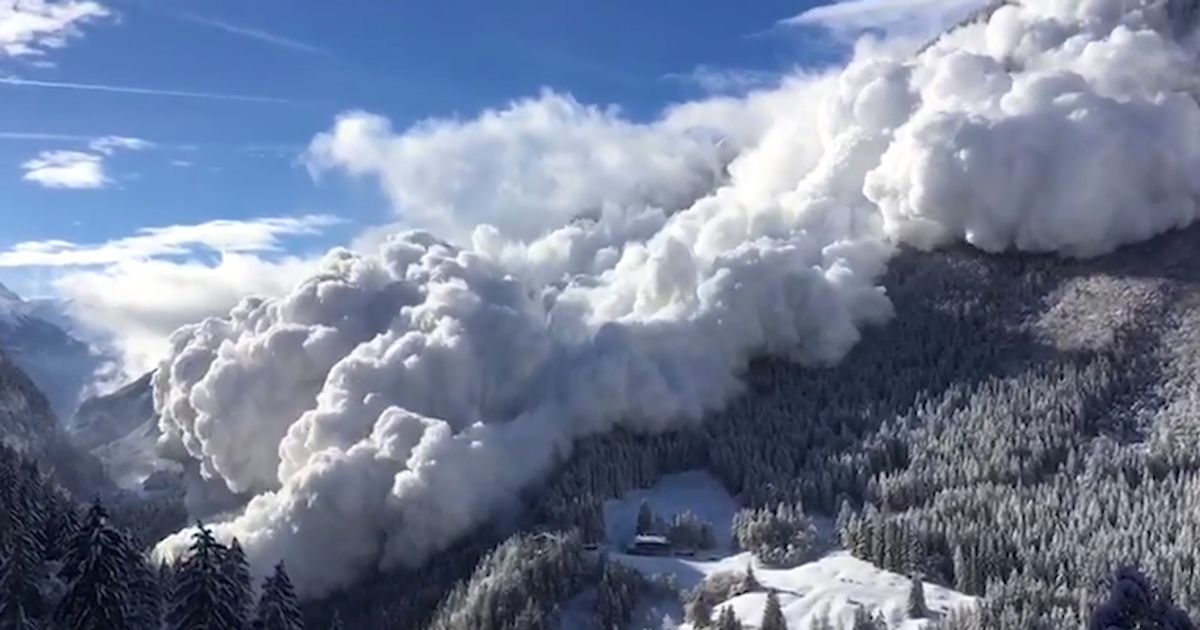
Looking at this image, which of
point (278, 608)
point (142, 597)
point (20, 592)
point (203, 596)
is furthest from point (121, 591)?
point (278, 608)

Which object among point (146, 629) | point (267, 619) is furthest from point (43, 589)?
point (267, 619)

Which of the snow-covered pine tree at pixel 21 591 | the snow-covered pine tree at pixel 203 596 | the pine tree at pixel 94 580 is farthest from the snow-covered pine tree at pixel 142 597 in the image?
the snow-covered pine tree at pixel 21 591

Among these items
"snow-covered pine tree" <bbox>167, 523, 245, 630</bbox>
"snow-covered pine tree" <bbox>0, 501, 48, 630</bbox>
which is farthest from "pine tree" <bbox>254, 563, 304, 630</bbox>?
"snow-covered pine tree" <bbox>0, 501, 48, 630</bbox>

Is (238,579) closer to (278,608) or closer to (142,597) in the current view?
(278,608)

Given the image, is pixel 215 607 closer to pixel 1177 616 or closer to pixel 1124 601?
pixel 1124 601

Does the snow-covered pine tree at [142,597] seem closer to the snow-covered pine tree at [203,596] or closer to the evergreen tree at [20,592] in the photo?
the snow-covered pine tree at [203,596]
